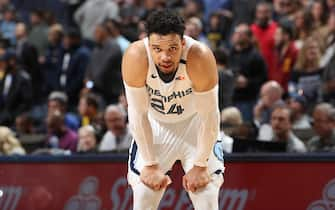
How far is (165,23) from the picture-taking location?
6301mm

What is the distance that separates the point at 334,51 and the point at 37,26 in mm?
5366

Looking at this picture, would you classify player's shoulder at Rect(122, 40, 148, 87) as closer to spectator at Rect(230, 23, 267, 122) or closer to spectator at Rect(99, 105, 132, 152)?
spectator at Rect(99, 105, 132, 152)

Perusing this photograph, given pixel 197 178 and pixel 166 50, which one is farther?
pixel 197 178

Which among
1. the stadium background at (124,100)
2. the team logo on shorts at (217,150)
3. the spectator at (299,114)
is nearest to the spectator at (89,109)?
the stadium background at (124,100)

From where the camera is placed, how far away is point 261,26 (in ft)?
42.3

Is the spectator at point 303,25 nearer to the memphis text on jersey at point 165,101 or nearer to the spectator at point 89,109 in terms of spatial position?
the spectator at point 89,109

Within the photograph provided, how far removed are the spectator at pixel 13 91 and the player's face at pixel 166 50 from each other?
23.6ft

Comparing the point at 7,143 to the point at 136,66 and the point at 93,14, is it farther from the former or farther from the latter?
the point at 93,14

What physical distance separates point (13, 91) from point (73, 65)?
3.09 feet

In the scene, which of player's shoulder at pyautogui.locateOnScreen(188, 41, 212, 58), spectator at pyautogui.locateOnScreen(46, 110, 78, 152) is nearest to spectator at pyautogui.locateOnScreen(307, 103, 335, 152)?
spectator at pyautogui.locateOnScreen(46, 110, 78, 152)

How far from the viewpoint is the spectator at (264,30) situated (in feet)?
41.5

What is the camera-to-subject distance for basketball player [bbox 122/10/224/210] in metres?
6.36

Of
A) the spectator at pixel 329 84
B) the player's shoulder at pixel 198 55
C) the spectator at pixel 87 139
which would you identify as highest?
the player's shoulder at pixel 198 55

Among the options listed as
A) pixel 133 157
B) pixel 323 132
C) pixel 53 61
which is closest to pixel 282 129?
pixel 323 132
